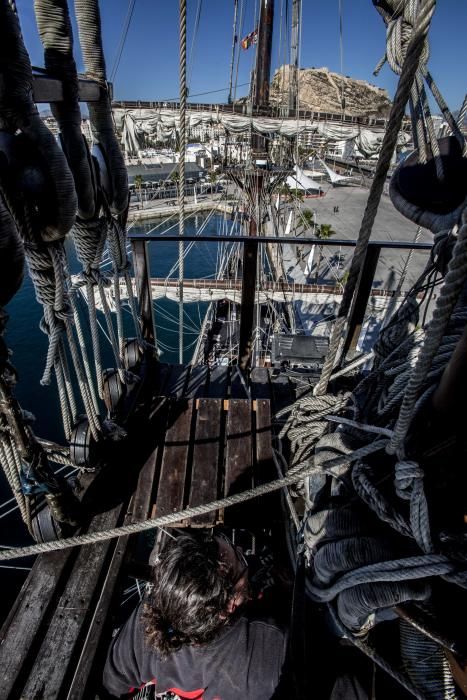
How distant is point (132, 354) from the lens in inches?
120

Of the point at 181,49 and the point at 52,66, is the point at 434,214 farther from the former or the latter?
the point at 181,49

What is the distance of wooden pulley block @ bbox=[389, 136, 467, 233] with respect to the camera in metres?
1.45

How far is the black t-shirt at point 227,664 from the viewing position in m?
1.30

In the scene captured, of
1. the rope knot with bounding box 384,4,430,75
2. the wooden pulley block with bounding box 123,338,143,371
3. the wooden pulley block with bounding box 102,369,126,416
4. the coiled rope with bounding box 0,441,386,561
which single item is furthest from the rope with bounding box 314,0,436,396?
the wooden pulley block with bounding box 123,338,143,371

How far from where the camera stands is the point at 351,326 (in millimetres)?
3123

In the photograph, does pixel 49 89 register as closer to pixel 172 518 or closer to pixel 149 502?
pixel 172 518

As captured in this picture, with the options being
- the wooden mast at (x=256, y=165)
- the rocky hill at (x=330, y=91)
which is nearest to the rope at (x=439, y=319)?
the wooden mast at (x=256, y=165)

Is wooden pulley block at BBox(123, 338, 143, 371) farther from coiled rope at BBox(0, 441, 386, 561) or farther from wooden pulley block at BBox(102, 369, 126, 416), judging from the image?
coiled rope at BBox(0, 441, 386, 561)

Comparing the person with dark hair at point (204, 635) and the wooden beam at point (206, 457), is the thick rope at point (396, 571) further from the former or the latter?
the wooden beam at point (206, 457)

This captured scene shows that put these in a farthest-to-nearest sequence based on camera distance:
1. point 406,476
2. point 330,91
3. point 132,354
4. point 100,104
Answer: point 330,91 < point 132,354 < point 100,104 < point 406,476

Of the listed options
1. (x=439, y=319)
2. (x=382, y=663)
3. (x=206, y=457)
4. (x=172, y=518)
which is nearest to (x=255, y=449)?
(x=206, y=457)

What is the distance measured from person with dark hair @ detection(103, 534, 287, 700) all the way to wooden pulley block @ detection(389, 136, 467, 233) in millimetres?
1674

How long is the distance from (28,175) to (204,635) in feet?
5.71

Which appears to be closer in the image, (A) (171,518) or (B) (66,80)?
(B) (66,80)
